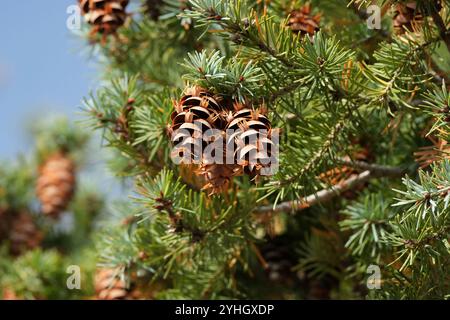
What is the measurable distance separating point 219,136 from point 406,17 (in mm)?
308

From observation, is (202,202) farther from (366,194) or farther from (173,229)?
(366,194)

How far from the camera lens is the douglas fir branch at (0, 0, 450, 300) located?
0.82 metres

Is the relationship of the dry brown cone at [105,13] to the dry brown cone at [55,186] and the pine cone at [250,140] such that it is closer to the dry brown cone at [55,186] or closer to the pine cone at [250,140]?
the pine cone at [250,140]

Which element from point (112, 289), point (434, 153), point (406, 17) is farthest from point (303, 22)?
point (112, 289)

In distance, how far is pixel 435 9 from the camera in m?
0.90

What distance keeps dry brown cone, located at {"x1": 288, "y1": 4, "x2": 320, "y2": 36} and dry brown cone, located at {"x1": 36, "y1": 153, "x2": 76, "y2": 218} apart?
0.86 meters

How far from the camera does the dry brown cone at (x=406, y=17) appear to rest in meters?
0.93

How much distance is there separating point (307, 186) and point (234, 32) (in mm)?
209

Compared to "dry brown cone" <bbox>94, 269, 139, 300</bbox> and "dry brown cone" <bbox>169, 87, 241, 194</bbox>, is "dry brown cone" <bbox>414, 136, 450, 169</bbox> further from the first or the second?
"dry brown cone" <bbox>94, 269, 139, 300</bbox>

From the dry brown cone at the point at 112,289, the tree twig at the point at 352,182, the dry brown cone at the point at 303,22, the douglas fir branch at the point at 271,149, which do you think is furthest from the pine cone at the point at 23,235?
the dry brown cone at the point at 303,22

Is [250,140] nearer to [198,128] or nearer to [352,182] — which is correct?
[198,128]

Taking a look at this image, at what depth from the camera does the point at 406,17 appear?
946 mm

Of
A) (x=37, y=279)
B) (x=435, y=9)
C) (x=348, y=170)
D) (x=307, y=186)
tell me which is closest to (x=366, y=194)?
(x=348, y=170)

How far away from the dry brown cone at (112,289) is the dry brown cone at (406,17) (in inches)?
20.6
